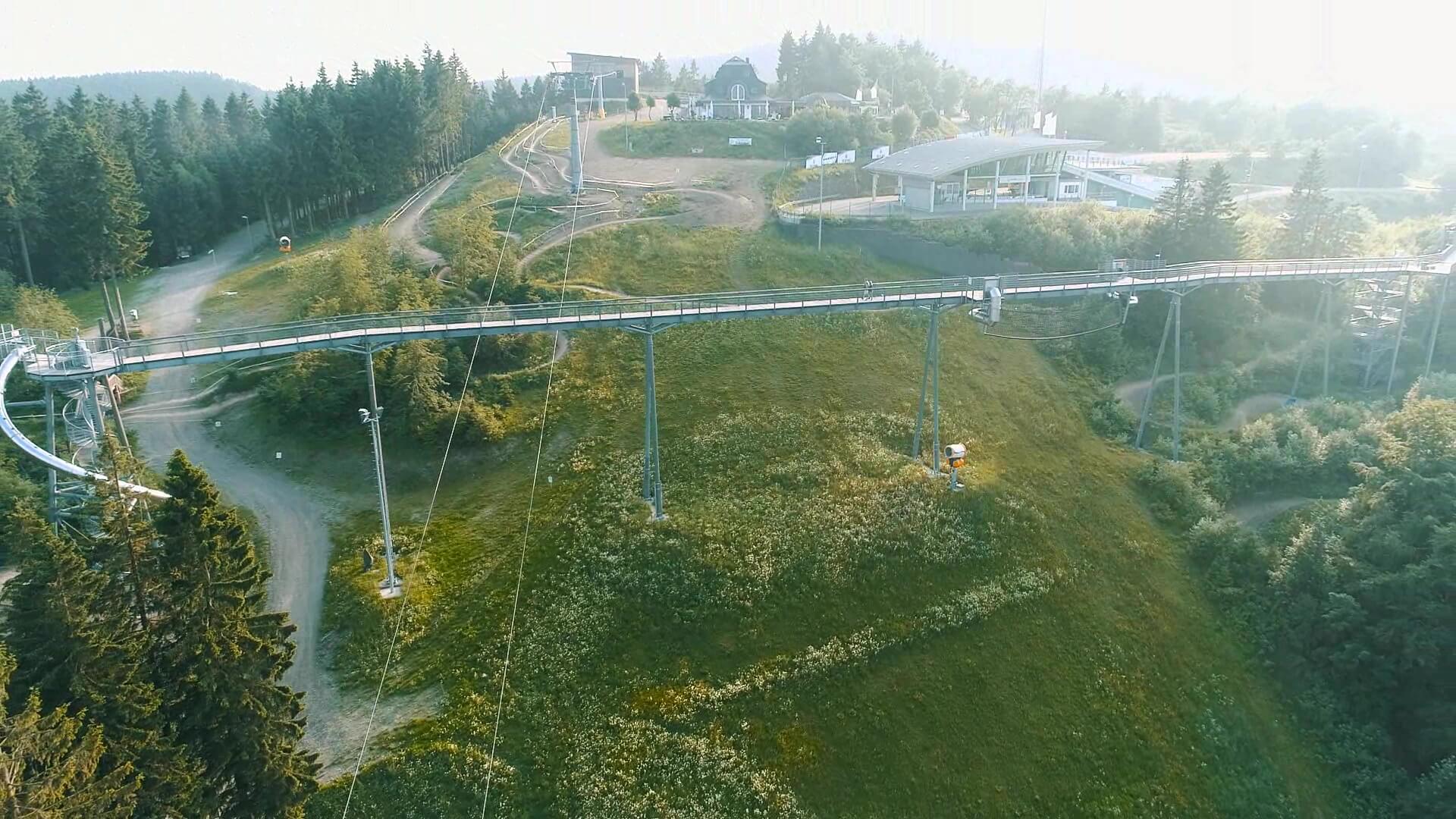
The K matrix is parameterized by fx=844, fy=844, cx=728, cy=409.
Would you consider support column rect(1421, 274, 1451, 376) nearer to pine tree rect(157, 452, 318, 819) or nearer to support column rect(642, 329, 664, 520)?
support column rect(642, 329, 664, 520)

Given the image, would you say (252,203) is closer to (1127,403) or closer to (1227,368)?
(1127,403)

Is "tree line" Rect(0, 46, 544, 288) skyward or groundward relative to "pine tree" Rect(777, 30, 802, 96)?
groundward

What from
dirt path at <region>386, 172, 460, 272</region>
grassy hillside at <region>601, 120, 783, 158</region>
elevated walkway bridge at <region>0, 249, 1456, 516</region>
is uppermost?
grassy hillside at <region>601, 120, 783, 158</region>

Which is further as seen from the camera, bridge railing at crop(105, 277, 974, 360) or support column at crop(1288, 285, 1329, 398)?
support column at crop(1288, 285, 1329, 398)

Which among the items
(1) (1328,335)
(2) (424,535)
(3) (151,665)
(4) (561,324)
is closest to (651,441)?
(4) (561,324)

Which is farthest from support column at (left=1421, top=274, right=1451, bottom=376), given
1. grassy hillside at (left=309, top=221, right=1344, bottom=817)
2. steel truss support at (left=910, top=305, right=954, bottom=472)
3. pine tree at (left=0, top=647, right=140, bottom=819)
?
pine tree at (left=0, top=647, right=140, bottom=819)

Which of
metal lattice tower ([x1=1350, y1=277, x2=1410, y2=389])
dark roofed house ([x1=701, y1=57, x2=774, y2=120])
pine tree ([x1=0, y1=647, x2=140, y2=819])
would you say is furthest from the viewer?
dark roofed house ([x1=701, y1=57, x2=774, y2=120])

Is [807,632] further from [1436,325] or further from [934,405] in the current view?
[1436,325]
